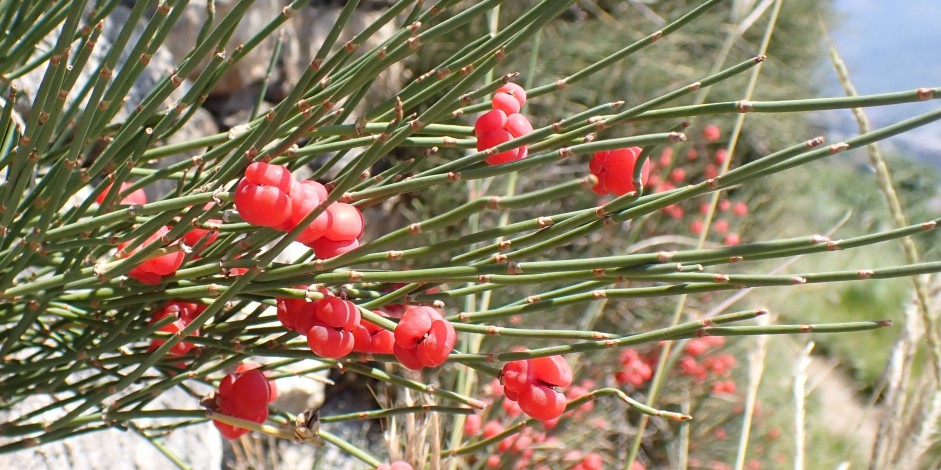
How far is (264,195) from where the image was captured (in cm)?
36

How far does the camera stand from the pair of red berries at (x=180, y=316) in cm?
51

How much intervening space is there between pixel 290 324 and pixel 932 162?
8.11 metres

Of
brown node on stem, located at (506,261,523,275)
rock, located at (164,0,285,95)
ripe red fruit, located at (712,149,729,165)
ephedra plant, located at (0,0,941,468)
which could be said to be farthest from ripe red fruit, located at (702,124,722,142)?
brown node on stem, located at (506,261,523,275)

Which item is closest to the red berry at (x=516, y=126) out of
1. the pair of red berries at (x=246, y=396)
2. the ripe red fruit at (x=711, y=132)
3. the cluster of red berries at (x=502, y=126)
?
the cluster of red berries at (x=502, y=126)

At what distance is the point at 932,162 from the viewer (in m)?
→ 7.30

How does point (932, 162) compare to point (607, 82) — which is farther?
point (932, 162)

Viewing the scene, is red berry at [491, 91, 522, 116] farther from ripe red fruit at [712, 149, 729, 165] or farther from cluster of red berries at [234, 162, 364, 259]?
ripe red fruit at [712, 149, 729, 165]

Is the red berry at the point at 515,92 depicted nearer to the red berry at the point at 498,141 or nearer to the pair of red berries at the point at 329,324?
the red berry at the point at 498,141

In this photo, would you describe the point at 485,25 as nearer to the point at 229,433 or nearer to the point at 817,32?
the point at 229,433

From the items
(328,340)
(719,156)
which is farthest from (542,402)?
(719,156)

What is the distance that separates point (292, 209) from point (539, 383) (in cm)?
17

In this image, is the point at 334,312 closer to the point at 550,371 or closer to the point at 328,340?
the point at 328,340

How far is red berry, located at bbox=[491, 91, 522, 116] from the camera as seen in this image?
1.44ft

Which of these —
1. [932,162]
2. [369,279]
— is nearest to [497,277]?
[369,279]
